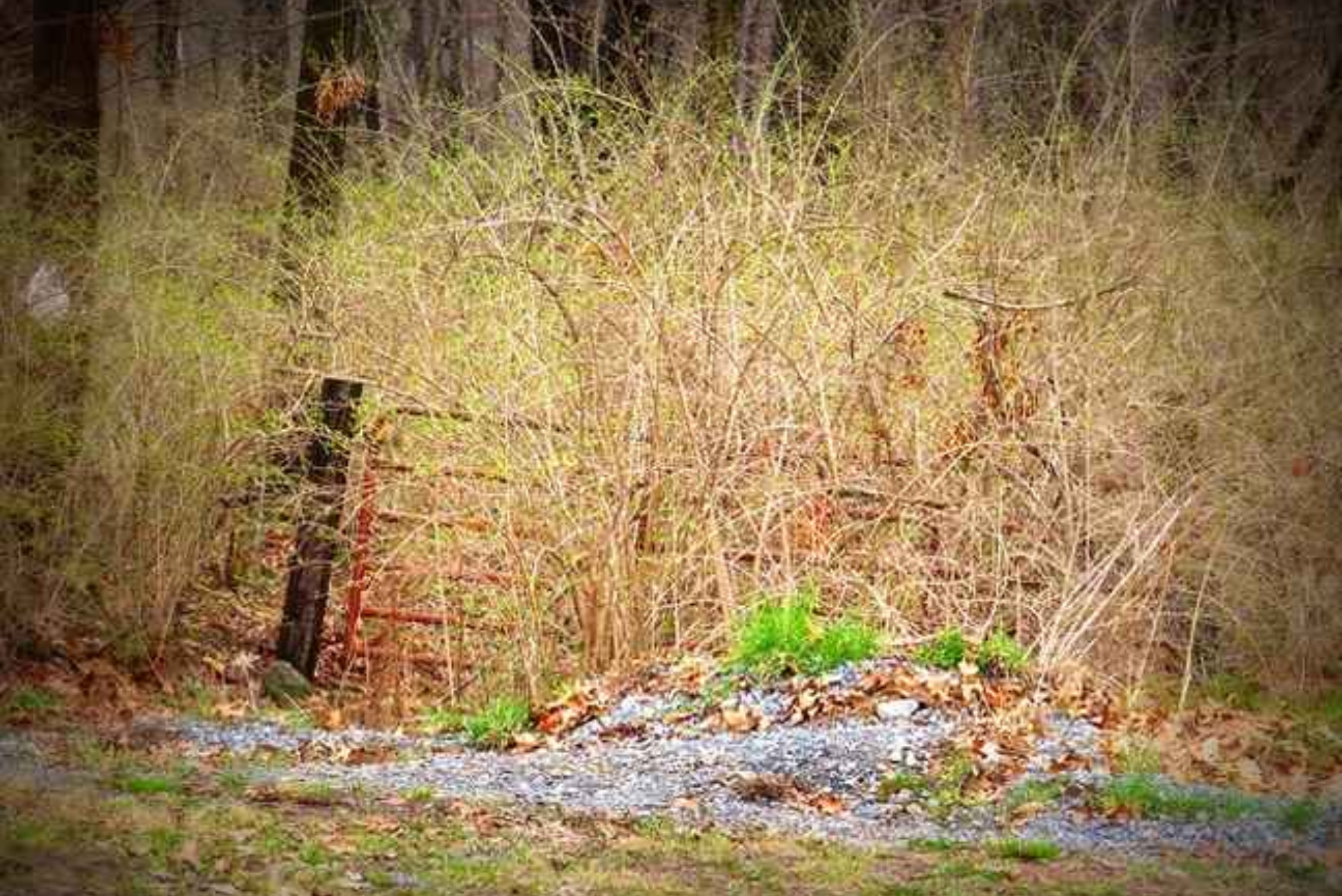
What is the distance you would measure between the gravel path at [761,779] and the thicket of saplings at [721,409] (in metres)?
1.02

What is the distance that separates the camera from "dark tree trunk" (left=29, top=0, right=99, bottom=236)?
Result: 12180mm

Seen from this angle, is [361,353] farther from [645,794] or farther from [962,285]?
[645,794]

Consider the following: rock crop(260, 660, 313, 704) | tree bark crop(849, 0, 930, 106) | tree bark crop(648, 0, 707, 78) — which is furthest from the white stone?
tree bark crop(648, 0, 707, 78)

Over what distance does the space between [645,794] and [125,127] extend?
11.3 metres

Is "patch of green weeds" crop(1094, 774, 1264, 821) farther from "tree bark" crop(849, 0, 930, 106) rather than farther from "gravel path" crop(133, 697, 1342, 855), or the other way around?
"tree bark" crop(849, 0, 930, 106)

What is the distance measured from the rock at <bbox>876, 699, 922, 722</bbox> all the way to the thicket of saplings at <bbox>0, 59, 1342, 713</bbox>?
0.74 meters

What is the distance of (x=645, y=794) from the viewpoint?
7730 millimetres

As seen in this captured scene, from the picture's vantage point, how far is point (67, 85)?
12609 millimetres

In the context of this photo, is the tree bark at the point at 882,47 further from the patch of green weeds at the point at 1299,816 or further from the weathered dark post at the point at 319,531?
the patch of green weeds at the point at 1299,816

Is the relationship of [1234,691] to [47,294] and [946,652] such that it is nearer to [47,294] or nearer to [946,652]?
[946,652]

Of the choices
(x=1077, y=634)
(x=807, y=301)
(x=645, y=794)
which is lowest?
(x=645, y=794)

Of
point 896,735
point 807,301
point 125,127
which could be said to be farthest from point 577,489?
point 125,127

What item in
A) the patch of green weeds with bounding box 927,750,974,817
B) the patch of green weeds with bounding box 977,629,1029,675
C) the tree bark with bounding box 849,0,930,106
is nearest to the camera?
the patch of green weeds with bounding box 927,750,974,817

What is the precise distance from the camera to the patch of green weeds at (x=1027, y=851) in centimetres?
671
